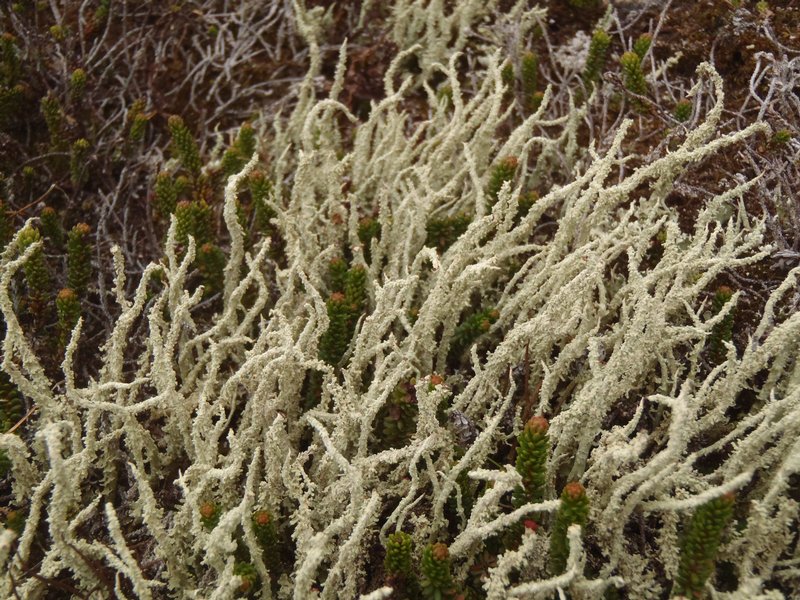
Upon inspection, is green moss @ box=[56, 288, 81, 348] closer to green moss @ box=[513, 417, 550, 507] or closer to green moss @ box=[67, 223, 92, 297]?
green moss @ box=[67, 223, 92, 297]

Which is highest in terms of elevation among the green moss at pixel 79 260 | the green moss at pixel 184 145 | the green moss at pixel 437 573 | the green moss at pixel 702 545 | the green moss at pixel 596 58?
the green moss at pixel 596 58

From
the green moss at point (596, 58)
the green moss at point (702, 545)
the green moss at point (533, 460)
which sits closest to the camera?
the green moss at point (702, 545)

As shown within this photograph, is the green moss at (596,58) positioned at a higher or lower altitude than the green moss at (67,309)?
higher

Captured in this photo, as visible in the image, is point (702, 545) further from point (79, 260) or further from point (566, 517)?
point (79, 260)

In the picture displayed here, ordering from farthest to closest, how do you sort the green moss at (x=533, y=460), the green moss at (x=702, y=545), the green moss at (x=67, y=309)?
the green moss at (x=67, y=309) < the green moss at (x=533, y=460) < the green moss at (x=702, y=545)

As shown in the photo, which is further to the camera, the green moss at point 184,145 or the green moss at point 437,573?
the green moss at point 184,145

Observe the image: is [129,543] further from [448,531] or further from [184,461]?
[448,531]

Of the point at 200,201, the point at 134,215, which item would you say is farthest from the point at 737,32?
the point at 134,215

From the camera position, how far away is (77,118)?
2617 mm

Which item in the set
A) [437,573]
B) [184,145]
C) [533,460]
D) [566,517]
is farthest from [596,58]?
[437,573]

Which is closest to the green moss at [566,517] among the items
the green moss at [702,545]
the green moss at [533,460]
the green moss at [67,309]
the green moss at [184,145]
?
the green moss at [533,460]

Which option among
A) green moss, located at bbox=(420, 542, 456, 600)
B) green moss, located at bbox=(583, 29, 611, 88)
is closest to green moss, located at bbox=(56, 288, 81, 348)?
green moss, located at bbox=(420, 542, 456, 600)

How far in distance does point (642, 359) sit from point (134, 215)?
6.07ft

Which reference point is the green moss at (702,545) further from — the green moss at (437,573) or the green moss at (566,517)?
the green moss at (437,573)
